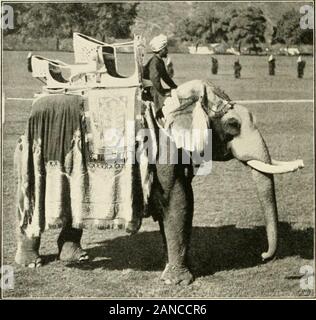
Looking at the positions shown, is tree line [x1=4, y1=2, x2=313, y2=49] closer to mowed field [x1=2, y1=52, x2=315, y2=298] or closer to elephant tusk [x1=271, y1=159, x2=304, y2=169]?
mowed field [x1=2, y1=52, x2=315, y2=298]

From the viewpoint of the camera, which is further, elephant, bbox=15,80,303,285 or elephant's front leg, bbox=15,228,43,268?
elephant's front leg, bbox=15,228,43,268

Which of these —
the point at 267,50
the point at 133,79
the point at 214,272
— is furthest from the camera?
the point at 267,50

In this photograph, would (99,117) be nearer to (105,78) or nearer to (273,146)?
(105,78)

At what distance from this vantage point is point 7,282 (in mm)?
5543

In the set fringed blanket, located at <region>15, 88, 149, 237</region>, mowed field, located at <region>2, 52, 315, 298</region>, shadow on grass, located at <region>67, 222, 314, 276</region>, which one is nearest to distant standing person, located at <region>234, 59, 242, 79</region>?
mowed field, located at <region>2, 52, 315, 298</region>

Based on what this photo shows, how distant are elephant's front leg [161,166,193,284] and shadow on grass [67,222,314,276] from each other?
0.14 meters

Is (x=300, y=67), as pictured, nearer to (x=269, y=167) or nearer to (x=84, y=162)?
(x=269, y=167)

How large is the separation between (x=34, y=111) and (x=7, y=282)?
1340mm

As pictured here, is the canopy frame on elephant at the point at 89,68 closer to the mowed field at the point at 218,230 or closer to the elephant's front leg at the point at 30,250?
the mowed field at the point at 218,230

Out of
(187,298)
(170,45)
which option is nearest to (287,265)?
(187,298)

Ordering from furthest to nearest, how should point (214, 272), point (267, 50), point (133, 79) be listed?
point (267, 50) → point (214, 272) → point (133, 79)

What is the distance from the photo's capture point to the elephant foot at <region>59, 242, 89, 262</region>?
552cm

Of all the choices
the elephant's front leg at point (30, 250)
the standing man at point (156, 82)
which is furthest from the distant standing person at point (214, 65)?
the elephant's front leg at point (30, 250)

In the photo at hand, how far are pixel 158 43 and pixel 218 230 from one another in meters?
1.52
